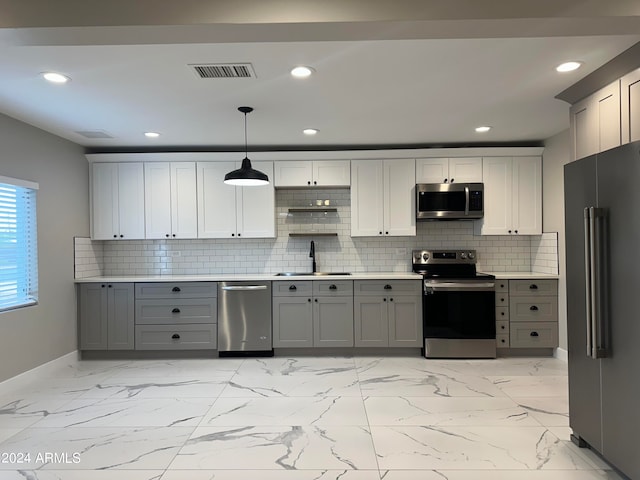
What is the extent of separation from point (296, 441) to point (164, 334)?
8.33 feet

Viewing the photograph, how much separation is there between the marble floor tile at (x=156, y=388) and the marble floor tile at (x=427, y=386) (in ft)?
4.41

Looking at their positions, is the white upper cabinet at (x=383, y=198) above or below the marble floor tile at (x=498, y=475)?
above

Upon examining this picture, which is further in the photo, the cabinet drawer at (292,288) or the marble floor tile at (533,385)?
the cabinet drawer at (292,288)

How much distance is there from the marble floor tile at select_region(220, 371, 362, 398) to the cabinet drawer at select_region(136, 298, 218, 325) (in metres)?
0.95

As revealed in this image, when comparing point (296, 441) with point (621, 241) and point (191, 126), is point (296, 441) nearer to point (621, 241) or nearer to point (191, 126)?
point (621, 241)

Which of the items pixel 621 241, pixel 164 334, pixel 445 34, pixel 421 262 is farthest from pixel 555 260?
pixel 164 334

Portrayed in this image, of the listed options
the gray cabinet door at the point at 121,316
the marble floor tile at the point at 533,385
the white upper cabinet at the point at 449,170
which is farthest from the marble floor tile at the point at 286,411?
the white upper cabinet at the point at 449,170

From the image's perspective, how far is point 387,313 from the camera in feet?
14.8

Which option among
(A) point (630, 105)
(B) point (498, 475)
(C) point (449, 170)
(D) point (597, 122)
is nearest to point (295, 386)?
(B) point (498, 475)

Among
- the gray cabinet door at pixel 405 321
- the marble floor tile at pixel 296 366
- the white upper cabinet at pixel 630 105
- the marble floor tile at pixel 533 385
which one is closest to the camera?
the white upper cabinet at pixel 630 105

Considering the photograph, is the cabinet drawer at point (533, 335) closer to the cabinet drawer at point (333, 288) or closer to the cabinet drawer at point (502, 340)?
the cabinet drawer at point (502, 340)

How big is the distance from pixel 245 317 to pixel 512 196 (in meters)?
3.40

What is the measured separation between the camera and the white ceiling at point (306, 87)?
2.40 metres

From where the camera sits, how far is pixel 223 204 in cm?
485
